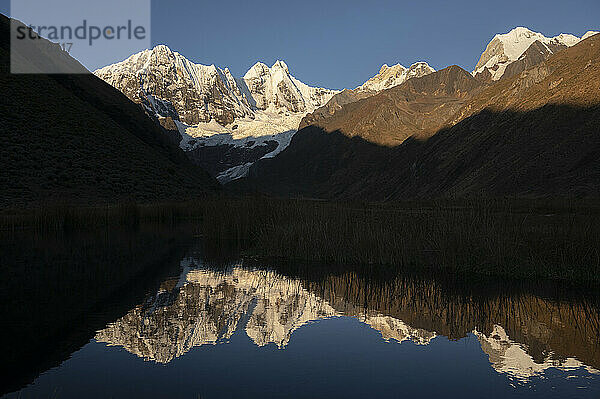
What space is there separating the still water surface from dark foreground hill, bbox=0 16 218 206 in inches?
1132

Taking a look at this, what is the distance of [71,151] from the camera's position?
51750mm

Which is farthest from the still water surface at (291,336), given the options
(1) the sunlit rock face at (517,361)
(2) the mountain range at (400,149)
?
(2) the mountain range at (400,149)

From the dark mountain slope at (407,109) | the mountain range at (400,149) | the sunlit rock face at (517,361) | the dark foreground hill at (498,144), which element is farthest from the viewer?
the dark mountain slope at (407,109)

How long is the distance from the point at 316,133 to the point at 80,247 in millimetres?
162937

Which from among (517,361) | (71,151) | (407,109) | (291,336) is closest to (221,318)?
(291,336)

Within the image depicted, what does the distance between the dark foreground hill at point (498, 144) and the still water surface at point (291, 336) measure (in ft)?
26.6

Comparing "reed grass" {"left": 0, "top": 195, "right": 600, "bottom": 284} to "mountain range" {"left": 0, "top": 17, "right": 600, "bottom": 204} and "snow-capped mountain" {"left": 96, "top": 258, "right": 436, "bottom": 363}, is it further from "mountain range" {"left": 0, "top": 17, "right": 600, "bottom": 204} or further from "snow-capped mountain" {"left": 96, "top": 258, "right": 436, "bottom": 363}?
"mountain range" {"left": 0, "top": 17, "right": 600, "bottom": 204}

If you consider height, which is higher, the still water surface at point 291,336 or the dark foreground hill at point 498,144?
the dark foreground hill at point 498,144

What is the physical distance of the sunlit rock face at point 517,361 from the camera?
7797 millimetres

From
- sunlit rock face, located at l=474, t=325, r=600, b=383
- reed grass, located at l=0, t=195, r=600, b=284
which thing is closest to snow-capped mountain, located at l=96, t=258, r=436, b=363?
sunlit rock face, located at l=474, t=325, r=600, b=383

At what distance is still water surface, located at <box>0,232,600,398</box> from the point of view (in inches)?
283

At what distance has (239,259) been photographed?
1903cm

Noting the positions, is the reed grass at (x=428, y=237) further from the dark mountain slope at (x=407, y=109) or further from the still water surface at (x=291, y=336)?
the dark mountain slope at (x=407, y=109)

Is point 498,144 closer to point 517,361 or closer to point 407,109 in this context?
point 517,361
